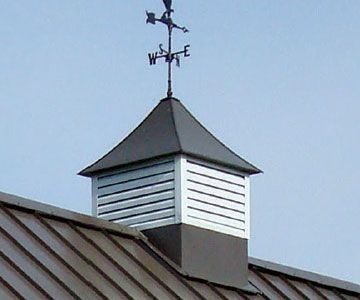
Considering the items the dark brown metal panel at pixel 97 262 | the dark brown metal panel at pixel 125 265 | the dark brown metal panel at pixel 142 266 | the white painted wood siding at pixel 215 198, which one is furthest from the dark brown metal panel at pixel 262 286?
the dark brown metal panel at pixel 97 262

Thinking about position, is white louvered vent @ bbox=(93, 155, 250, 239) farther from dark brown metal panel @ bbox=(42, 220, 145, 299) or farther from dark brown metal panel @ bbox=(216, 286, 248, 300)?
dark brown metal panel @ bbox=(42, 220, 145, 299)

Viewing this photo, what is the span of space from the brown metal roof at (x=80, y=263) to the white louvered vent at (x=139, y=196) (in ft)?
1.39

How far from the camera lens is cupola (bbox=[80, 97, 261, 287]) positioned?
21.1 metres

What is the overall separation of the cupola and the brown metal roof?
303 millimetres

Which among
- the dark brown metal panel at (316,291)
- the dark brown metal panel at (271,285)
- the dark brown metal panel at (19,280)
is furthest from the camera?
the dark brown metal panel at (316,291)

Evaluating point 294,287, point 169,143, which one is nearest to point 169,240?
point 169,143

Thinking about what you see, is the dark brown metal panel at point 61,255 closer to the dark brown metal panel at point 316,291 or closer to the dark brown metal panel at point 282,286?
the dark brown metal panel at point 282,286

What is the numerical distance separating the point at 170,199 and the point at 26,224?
8.58 feet

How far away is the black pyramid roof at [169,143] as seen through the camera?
2147cm

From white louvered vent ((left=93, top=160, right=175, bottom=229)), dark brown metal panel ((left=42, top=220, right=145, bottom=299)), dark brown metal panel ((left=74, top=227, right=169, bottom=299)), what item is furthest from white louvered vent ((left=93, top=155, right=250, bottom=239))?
dark brown metal panel ((left=42, top=220, right=145, bottom=299))

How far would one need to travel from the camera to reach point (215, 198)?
2166cm

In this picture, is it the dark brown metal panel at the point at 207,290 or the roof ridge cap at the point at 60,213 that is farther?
the dark brown metal panel at the point at 207,290

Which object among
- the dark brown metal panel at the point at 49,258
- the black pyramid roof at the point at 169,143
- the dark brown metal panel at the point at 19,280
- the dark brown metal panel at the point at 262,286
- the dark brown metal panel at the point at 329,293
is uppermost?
the black pyramid roof at the point at 169,143

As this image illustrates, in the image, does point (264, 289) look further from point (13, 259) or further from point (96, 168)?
point (13, 259)
